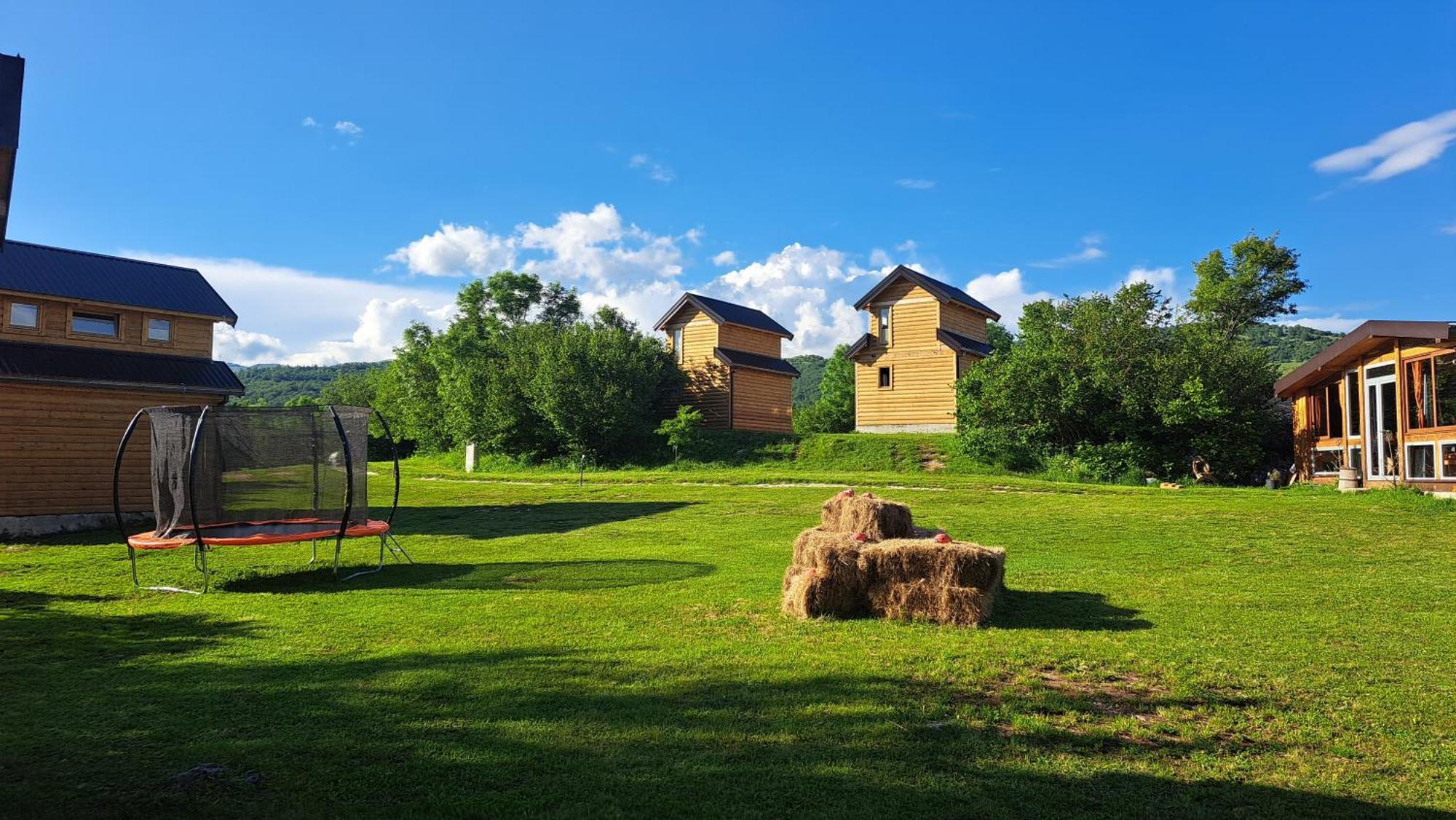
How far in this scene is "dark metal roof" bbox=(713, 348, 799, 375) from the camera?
135ft

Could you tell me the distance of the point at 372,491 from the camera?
29.8 metres

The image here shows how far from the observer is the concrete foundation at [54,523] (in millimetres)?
18938

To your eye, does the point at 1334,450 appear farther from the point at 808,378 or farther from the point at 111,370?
the point at 808,378

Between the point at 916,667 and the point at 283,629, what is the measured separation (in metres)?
6.54

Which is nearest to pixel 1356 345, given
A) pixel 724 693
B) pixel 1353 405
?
pixel 1353 405

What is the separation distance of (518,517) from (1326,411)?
25307mm

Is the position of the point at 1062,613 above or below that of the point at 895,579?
below

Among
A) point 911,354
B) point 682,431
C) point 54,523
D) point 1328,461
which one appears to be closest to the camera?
point 54,523

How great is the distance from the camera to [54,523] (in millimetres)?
19562

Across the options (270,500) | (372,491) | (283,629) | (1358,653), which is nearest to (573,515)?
(270,500)

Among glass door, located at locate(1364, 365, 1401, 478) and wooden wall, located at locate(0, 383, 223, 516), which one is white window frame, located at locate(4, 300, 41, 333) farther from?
glass door, located at locate(1364, 365, 1401, 478)

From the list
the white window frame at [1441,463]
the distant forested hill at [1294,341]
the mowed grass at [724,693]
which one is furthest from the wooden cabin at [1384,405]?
the distant forested hill at [1294,341]

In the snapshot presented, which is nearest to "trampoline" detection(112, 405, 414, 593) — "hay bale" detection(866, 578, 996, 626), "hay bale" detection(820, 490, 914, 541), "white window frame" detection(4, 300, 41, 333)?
"hay bale" detection(820, 490, 914, 541)

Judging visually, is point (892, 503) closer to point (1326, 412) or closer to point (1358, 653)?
point (1358, 653)
